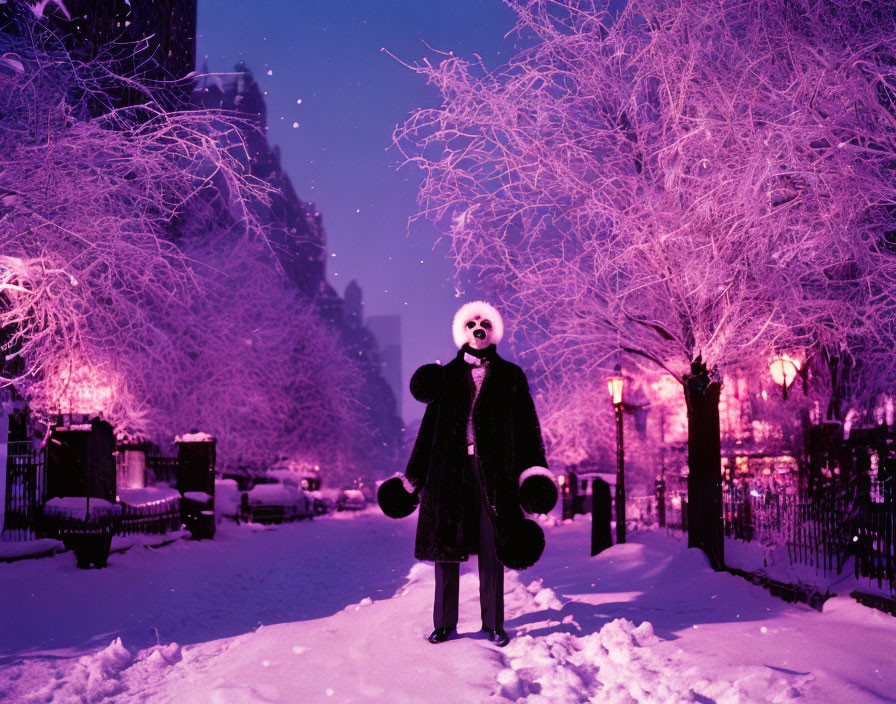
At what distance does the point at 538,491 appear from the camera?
545 centimetres

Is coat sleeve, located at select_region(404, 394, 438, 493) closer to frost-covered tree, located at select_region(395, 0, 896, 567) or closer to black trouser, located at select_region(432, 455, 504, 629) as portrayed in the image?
black trouser, located at select_region(432, 455, 504, 629)

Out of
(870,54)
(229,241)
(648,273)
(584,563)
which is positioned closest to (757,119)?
(870,54)

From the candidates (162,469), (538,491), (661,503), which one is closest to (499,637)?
(538,491)

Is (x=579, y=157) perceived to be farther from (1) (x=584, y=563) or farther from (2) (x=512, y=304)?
(1) (x=584, y=563)

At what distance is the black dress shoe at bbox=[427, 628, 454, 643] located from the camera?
18.5ft

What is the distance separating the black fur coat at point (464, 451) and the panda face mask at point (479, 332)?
7 centimetres

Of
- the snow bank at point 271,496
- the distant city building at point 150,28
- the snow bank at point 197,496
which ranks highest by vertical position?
the distant city building at point 150,28

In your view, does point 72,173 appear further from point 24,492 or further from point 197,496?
point 197,496

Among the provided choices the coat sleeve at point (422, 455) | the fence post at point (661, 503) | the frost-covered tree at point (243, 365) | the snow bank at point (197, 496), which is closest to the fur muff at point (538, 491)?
the coat sleeve at point (422, 455)

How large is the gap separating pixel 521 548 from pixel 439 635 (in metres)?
0.91

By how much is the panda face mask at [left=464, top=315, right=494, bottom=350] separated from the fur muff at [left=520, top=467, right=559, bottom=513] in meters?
1.04

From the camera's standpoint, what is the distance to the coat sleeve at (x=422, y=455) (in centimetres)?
583

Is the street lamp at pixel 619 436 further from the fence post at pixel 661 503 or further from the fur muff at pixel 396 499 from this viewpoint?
the fur muff at pixel 396 499

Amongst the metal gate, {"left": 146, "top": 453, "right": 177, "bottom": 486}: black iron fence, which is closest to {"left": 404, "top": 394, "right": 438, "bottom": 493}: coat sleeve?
the metal gate
